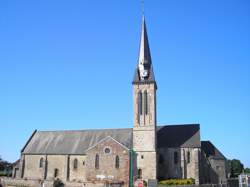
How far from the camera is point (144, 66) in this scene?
163 feet

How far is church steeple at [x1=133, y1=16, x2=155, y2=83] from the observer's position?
49344 millimetres

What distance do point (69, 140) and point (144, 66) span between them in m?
18.0

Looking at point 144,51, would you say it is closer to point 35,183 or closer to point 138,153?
point 138,153

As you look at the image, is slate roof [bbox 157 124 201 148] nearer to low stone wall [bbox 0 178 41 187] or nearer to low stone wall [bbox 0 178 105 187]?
low stone wall [bbox 0 178 105 187]

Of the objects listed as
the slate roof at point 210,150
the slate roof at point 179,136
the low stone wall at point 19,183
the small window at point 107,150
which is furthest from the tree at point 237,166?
the low stone wall at point 19,183

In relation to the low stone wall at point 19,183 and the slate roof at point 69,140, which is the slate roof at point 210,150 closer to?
the slate roof at point 69,140

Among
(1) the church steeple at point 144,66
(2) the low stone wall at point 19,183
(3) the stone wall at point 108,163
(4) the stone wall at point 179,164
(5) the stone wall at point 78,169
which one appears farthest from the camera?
(5) the stone wall at point 78,169

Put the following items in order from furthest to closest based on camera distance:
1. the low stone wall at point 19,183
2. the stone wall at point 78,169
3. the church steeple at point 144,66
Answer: the stone wall at point 78,169 < the church steeple at point 144,66 < the low stone wall at point 19,183

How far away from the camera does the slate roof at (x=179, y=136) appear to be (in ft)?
162

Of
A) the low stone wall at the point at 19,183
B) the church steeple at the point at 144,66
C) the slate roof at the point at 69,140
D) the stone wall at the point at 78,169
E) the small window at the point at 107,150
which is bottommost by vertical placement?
the low stone wall at the point at 19,183

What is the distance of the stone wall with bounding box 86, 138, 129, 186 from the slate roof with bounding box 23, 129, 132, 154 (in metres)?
3.30

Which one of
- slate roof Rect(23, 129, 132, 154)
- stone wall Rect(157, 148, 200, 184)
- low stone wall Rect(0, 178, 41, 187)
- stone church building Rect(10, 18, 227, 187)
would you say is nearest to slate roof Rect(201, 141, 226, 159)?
stone church building Rect(10, 18, 227, 187)

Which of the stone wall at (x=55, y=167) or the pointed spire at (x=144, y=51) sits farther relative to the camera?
Answer: the stone wall at (x=55, y=167)

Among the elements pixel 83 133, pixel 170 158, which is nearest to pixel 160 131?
pixel 170 158
